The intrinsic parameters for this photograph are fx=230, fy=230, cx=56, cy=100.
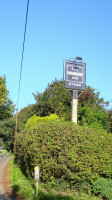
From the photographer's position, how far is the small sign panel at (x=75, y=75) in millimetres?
12781

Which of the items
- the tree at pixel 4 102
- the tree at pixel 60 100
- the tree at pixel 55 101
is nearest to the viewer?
the tree at pixel 60 100

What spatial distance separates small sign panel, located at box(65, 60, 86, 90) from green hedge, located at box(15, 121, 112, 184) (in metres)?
3.51

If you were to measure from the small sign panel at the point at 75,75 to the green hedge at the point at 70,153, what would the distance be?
138 inches

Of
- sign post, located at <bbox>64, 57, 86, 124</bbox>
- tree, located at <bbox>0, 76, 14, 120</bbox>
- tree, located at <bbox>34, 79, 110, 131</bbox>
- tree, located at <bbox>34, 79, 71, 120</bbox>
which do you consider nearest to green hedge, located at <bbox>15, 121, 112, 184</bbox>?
sign post, located at <bbox>64, 57, 86, 124</bbox>

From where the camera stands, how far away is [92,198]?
8.78 meters

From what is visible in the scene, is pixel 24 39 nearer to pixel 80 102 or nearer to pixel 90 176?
pixel 90 176

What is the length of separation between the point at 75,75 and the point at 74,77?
0.13 m

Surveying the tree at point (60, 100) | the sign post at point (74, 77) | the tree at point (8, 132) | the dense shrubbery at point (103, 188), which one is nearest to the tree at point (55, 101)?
the tree at point (60, 100)

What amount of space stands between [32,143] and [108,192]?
3.62m

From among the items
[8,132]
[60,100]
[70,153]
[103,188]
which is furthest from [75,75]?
[8,132]

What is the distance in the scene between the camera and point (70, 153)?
8.99m

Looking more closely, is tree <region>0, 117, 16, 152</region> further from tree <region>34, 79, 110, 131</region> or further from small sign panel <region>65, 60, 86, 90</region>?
small sign panel <region>65, 60, 86, 90</region>

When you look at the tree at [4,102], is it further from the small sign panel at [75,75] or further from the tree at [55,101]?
the small sign panel at [75,75]

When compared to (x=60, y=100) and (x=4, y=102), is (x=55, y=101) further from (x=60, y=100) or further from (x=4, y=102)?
(x=4, y=102)
